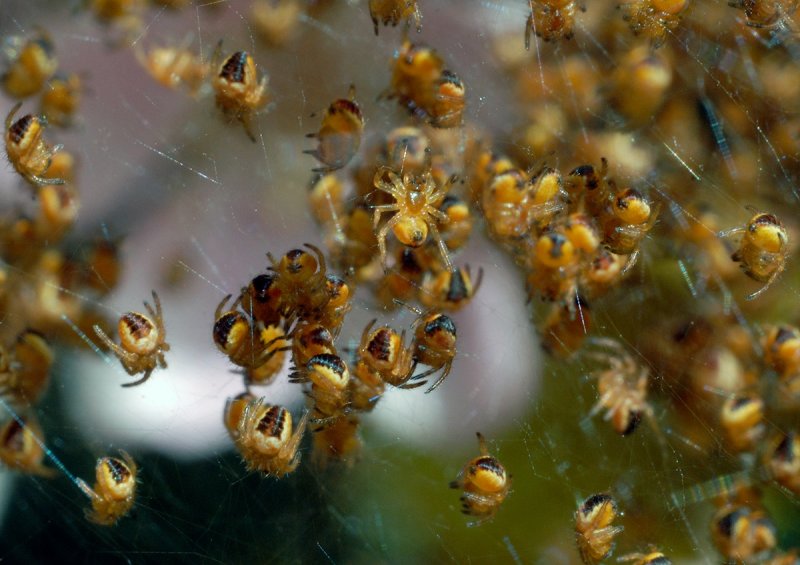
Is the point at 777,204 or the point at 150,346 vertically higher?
the point at 777,204

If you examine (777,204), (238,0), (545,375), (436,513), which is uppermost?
(238,0)

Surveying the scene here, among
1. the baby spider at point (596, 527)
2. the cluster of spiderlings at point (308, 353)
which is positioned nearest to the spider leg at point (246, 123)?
the cluster of spiderlings at point (308, 353)

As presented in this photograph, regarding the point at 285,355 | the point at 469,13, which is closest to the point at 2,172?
the point at 285,355

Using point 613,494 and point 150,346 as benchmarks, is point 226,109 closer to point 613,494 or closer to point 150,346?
point 150,346

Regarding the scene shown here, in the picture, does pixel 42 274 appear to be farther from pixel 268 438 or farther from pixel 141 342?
pixel 268 438

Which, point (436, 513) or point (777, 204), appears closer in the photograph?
point (436, 513)

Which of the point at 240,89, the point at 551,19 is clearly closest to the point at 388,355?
the point at 240,89
